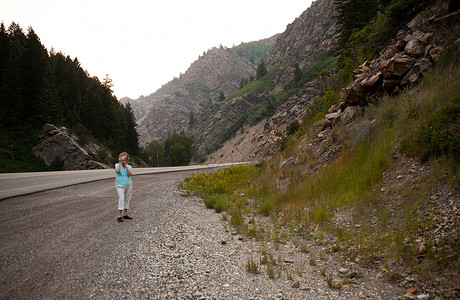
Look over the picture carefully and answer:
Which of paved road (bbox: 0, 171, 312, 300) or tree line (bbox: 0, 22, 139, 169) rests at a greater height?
tree line (bbox: 0, 22, 139, 169)

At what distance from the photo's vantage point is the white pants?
645cm

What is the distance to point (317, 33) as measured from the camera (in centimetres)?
10606

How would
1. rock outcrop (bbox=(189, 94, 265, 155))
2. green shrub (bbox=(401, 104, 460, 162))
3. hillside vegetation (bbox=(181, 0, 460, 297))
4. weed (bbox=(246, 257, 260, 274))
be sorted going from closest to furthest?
hillside vegetation (bbox=(181, 0, 460, 297)) < weed (bbox=(246, 257, 260, 274)) < green shrub (bbox=(401, 104, 460, 162)) < rock outcrop (bbox=(189, 94, 265, 155))

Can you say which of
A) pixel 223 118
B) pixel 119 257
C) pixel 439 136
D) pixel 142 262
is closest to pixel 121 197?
pixel 119 257

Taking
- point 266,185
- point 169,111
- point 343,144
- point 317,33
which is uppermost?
point 317,33

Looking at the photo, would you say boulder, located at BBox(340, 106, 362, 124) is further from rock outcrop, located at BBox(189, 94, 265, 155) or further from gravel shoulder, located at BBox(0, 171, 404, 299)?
rock outcrop, located at BBox(189, 94, 265, 155)

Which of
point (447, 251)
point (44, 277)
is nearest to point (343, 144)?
point (447, 251)

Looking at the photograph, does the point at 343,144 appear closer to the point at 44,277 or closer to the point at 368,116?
the point at 368,116

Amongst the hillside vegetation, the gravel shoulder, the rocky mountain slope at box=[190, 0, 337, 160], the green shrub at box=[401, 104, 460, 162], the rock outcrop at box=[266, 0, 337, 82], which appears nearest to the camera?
the gravel shoulder

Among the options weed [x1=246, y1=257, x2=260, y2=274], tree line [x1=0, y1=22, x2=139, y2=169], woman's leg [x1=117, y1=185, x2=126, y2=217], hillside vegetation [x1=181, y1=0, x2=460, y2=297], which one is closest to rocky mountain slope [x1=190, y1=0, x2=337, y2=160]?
tree line [x1=0, y1=22, x2=139, y2=169]

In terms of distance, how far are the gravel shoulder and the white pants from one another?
21.0 inches

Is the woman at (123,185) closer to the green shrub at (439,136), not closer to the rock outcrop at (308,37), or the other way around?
the green shrub at (439,136)

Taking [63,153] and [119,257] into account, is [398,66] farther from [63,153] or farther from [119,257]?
[63,153]

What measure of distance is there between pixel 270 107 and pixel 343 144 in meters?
65.1
